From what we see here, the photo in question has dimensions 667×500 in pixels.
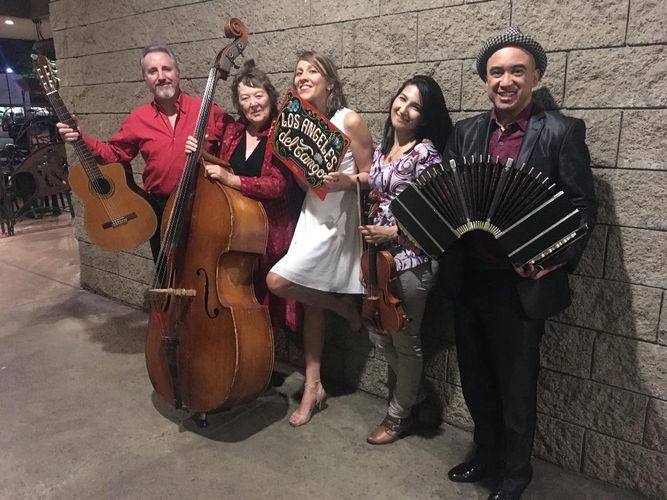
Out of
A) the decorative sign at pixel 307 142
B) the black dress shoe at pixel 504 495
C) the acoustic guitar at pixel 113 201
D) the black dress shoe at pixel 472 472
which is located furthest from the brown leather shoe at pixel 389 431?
the acoustic guitar at pixel 113 201

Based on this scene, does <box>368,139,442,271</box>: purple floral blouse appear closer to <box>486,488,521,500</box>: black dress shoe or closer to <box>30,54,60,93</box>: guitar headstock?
<box>486,488,521,500</box>: black dress shoe

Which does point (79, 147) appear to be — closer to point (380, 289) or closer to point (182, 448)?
point (182, 448)

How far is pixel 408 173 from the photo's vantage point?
6.70ft

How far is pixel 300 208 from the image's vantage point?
102 inches

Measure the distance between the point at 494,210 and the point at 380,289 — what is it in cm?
56

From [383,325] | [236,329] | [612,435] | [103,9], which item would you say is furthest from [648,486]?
[103,9]

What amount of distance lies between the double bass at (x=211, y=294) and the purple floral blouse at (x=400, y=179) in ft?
1.71

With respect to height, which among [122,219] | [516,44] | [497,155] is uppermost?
[516,44]

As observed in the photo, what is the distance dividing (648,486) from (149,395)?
2296mm

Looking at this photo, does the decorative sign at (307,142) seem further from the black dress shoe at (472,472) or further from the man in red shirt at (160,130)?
the black dress shoe at (472,472)

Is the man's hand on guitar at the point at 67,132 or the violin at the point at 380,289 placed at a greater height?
the man's hand on guitar at the point at 67,132

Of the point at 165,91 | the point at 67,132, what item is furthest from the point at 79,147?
the point at 165,91

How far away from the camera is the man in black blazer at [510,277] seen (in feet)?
5.66

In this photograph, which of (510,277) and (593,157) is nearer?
(510,277)
